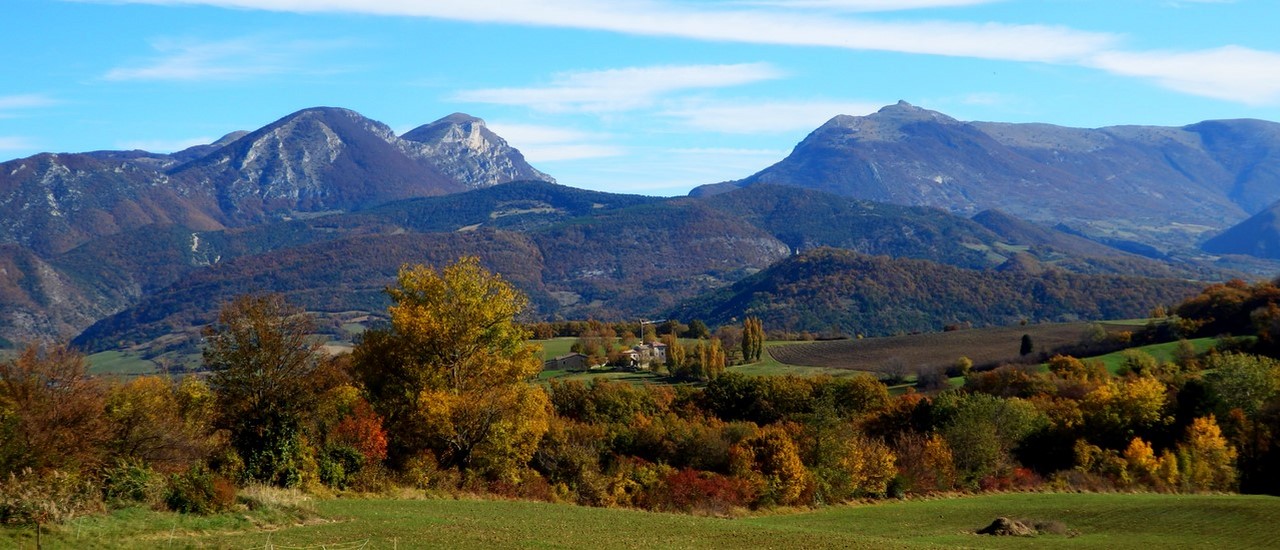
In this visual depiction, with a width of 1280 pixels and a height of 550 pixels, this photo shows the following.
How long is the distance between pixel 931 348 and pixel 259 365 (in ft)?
339

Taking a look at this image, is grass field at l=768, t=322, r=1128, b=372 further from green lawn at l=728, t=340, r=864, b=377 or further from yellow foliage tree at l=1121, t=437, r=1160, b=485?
yellow foliage tree at l=1121, t=437, r=1160, b=485

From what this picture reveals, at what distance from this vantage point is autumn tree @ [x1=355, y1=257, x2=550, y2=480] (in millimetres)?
41938

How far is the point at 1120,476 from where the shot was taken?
5806 centimetres

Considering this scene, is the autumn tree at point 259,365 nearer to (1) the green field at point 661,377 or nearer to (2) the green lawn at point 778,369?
(1) the green field at point 661,377

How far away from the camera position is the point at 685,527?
30250 mm

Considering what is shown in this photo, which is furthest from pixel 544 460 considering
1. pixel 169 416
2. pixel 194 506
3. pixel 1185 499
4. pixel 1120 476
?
pixel 1120 476

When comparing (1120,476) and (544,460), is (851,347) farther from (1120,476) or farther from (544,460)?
(544,460)

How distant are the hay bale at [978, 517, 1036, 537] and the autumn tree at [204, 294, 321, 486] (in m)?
23.8

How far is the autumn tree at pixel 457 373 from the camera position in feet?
138

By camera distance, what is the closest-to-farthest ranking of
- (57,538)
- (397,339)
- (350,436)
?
(57,538)
(350,436)
(397,339)

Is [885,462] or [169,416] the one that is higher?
[169,416]

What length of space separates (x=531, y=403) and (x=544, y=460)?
5.59m

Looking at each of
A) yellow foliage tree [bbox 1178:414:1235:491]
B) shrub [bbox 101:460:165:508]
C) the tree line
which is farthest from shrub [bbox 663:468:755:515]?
yellow foliage tree [bbox 1178:414:1235:491]

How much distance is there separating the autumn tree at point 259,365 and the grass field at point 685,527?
23.2ft
